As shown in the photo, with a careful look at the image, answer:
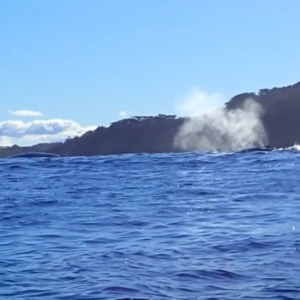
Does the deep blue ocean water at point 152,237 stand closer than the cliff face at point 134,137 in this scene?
Yes

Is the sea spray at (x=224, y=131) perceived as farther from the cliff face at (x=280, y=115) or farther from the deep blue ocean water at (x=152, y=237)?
the deep blue ocean water at (x=152, y=237)

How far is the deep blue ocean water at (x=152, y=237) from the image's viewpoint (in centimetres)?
891

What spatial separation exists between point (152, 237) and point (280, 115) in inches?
1773

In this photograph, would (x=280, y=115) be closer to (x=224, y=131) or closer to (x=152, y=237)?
(x=224, y=131)

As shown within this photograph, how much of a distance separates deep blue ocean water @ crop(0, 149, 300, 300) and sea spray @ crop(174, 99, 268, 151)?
28.2 meters

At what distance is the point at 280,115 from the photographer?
185ft

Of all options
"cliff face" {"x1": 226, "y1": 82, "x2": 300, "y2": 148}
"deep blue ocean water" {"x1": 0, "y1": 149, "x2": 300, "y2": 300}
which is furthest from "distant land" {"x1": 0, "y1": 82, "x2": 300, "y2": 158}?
"deep blue ocean water" {"x1": 0, "y1": 149, "x2": 300, "y2": 300}

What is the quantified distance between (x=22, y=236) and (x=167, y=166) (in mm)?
16391

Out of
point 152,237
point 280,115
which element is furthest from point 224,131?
point 152,237

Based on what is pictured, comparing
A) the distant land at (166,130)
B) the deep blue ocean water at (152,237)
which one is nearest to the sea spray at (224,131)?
the distant land at (166,130)

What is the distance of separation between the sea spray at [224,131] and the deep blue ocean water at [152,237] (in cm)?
2824

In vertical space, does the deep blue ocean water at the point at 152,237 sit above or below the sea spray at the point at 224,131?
below

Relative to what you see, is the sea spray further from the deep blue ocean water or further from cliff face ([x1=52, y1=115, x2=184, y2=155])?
the deep blue ocean water

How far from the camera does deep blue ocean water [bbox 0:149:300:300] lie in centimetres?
891
